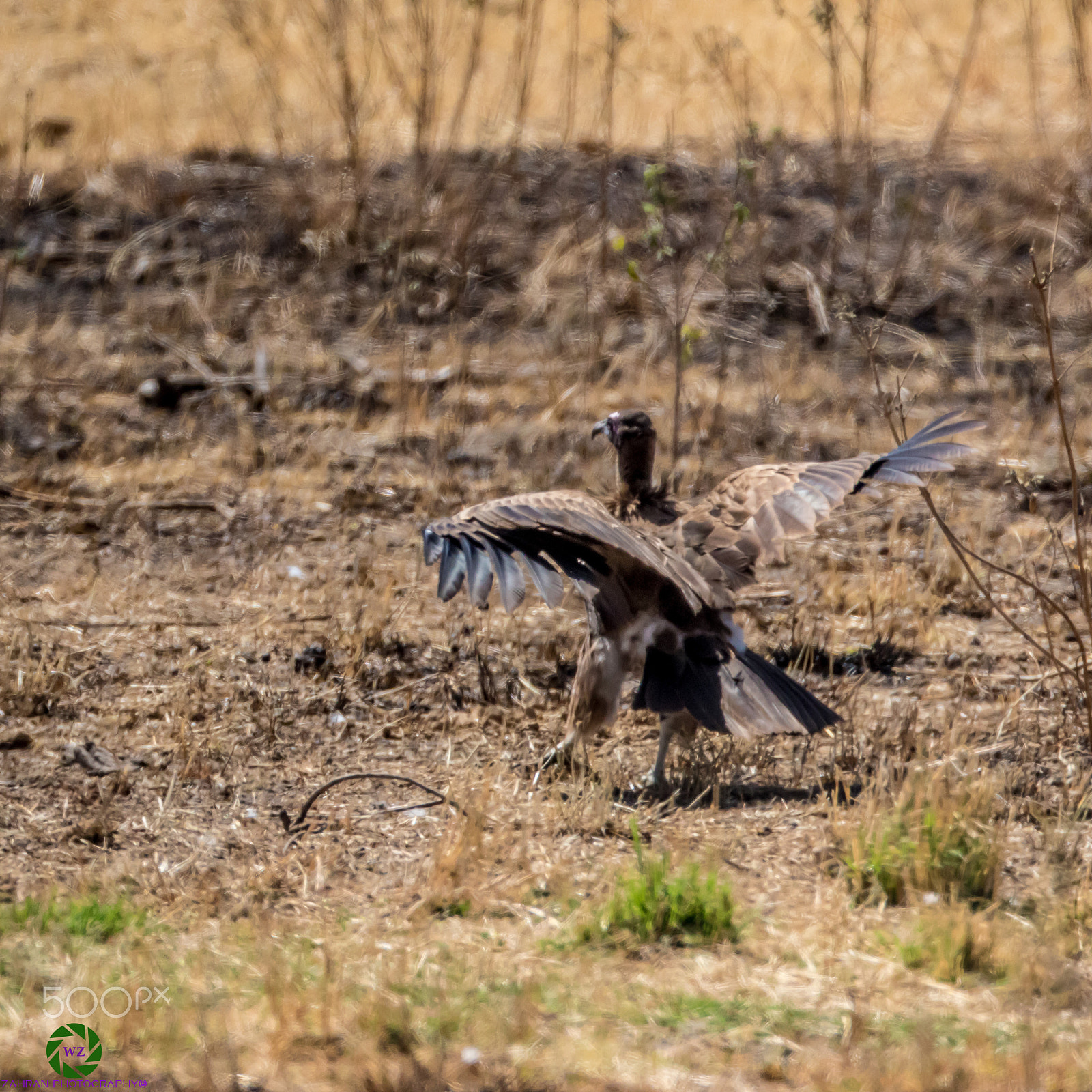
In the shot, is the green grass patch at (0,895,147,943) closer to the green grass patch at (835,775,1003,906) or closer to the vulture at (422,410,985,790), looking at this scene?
the vulture at (422,410,985,790)

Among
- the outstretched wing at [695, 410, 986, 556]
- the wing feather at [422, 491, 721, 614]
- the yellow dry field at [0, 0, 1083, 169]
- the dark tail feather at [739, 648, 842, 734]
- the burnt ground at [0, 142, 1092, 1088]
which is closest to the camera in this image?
the wing feather at [422, 491, 721, 614]

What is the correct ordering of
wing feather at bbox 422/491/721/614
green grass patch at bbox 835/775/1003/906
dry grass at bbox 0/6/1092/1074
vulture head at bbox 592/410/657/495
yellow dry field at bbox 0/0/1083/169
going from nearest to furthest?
1. dry grass at bbox 0/6/1092/1074
2. green grass patch at bbox 835/775/1003/906
3. wing feather at bbox 422/491/721/614
4. vulture head at bbox 592/410/657/495
5. yellow dry field at bbox 0/0/1083/169

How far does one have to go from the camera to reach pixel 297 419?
27.7 feet

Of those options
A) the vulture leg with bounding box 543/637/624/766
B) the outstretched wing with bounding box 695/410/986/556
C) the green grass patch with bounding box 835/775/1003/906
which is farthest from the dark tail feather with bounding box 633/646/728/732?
the green grass patch with bounding box 835/775/1003/906

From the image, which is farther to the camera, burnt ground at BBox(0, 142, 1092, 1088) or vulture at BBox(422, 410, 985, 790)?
vulture at BBox(422, 410, 985, 790)

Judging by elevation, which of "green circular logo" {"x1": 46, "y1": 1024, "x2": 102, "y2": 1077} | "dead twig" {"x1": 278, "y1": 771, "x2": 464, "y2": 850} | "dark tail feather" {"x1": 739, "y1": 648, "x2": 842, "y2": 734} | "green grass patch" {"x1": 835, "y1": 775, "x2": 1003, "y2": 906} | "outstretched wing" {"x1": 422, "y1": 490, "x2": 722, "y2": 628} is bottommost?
"green circular logo" {"x1": 46, "y1": 1024, "x2": 102, "y2": 1077}

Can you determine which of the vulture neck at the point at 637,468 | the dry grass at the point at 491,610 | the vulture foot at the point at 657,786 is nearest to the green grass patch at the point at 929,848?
the dry grass at the point at 491,610

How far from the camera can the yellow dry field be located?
1103cm

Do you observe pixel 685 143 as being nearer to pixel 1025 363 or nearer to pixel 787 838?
pixel 1025 363

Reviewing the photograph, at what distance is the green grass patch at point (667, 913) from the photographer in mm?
3551

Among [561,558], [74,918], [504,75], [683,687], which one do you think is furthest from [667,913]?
[504,75]

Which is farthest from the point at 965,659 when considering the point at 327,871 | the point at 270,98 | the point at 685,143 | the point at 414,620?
the point at 270,98

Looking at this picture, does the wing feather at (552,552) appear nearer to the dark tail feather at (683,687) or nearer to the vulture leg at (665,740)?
the dark tail feather at (683,687)

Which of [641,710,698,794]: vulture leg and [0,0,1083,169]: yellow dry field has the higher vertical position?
[0,0,1083,169]: yellow dry field
